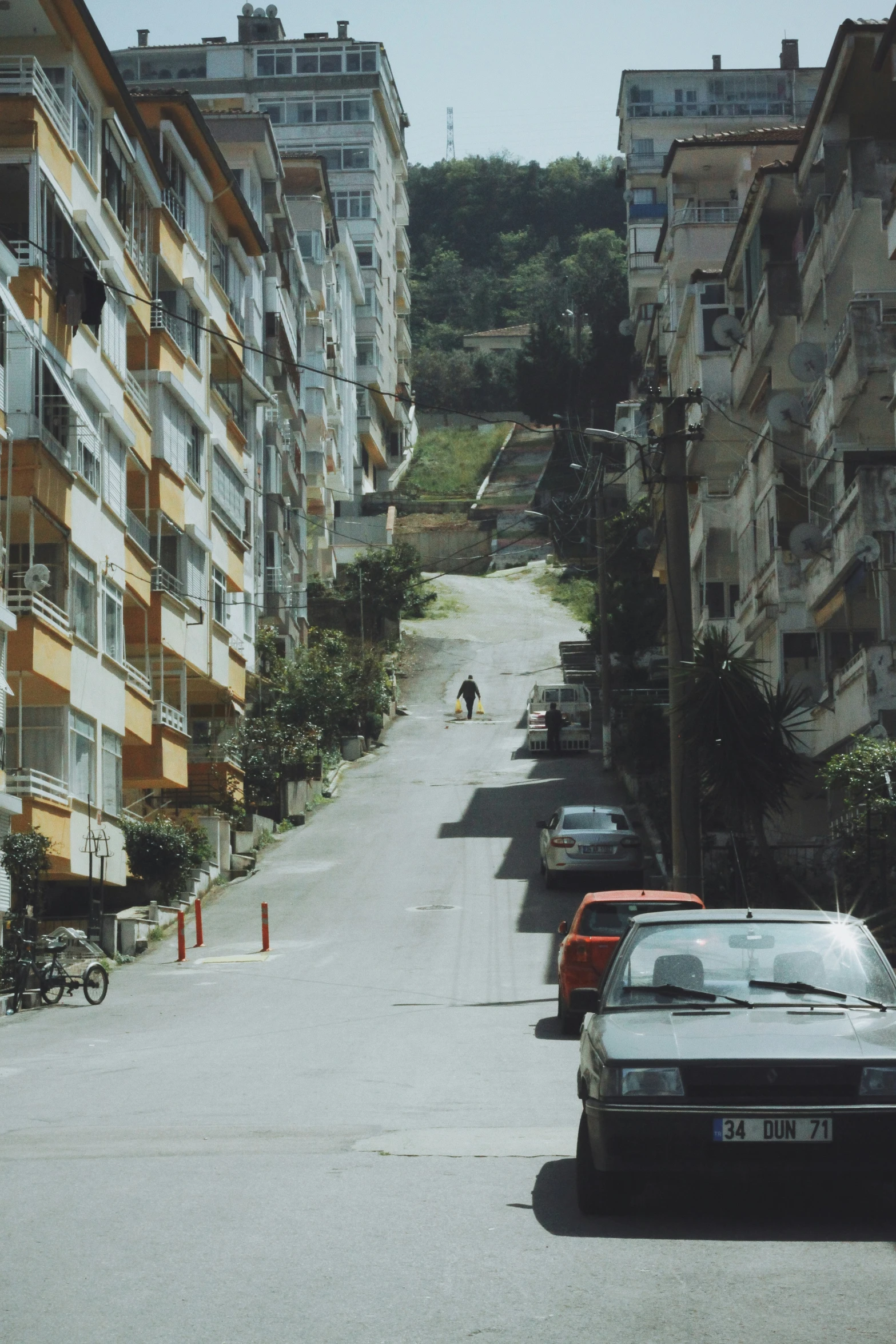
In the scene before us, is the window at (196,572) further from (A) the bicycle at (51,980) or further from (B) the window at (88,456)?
(A) the bicycle at (51,980)

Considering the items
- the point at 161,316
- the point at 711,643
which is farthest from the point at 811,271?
the point at 161,316

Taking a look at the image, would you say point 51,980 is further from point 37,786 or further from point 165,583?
point 165,583

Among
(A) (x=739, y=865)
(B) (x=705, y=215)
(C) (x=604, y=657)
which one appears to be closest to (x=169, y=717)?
(A) (x=739, y=865)

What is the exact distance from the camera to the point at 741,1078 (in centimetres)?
818

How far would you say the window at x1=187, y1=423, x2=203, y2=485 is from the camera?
40.1m

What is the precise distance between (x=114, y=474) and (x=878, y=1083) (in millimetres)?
27307

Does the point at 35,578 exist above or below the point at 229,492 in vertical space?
below

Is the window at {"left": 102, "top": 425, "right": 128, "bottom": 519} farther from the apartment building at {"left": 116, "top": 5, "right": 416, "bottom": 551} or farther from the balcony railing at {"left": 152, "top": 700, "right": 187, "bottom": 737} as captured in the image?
the apartment building at {"left": 116, "top": 5, "right": 416, "bottom": 551}

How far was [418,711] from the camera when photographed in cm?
6531

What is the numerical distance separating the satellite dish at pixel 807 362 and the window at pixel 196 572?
14.1 m

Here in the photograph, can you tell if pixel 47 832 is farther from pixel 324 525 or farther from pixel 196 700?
pixel 324 525

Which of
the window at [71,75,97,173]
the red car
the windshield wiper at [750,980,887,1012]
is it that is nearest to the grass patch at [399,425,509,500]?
the window at [71,75,97,173]

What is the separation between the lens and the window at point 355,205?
96.9 meters

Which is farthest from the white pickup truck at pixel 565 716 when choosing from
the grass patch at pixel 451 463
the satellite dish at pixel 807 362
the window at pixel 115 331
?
the grass patch at pixel 451 463
